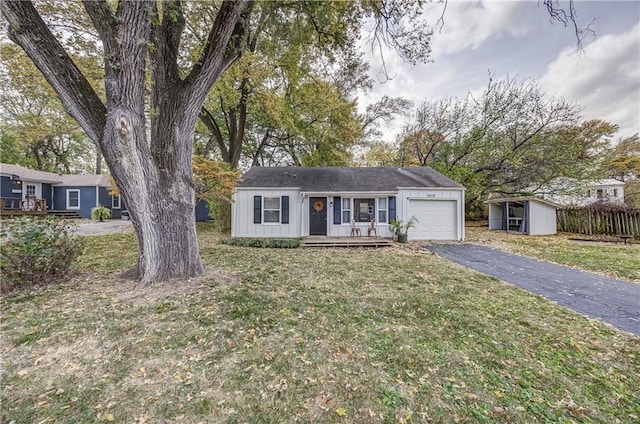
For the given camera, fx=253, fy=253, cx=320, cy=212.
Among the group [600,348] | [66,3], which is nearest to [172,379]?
[600,348]

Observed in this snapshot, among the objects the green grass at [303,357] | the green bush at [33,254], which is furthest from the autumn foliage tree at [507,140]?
the green bush at [33,254]

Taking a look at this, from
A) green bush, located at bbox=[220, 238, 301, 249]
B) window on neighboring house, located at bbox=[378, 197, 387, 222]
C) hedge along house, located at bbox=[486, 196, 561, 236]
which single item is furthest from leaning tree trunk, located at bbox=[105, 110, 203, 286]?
hedge along house, located at bbox=[486, 196, 561, 236]

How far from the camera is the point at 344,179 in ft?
41.2

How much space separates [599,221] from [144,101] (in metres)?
18.6

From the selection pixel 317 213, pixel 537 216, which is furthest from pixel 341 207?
pixel 537 216

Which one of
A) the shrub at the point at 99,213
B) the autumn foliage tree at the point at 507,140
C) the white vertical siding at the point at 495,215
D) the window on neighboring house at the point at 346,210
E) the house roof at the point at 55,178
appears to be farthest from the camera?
the shrub at the point at 99,213

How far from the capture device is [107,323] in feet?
10.6

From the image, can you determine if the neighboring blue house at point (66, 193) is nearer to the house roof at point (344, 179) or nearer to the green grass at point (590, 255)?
the house roof at point (344, 179)

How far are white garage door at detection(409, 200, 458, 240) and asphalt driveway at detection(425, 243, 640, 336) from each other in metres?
3.07

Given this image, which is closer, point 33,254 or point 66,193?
point 33,254

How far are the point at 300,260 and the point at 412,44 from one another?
19.6 ft

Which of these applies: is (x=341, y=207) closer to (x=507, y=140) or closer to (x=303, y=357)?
(x=303, y=357)

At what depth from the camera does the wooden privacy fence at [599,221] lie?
1138 centimetres

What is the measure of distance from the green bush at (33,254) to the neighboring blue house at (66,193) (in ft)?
46.2
